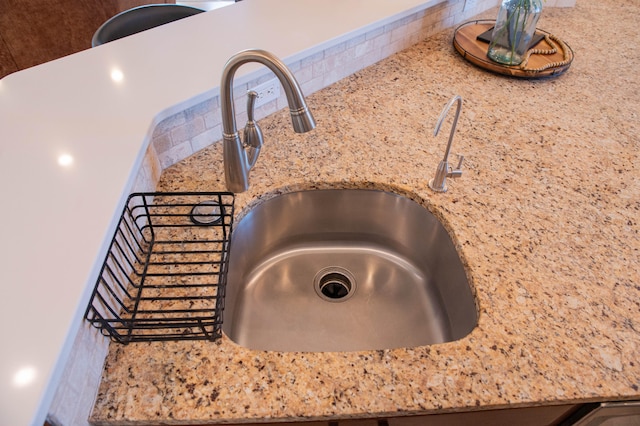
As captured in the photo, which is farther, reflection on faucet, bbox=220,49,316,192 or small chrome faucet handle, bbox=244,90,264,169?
small chrome faucet handle, bbox=244,90,264,169

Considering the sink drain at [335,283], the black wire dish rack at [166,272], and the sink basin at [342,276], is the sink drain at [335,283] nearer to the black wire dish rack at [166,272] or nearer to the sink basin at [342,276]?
the sink basin at [342,276]

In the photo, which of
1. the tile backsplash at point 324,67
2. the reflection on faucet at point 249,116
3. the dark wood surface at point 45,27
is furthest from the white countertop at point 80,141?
the dark wood surface at point 45,27

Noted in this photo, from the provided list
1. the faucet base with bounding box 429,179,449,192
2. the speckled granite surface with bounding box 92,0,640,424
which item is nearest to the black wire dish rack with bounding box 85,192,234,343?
the speckled granite surface with bounding box 92,0,640,424

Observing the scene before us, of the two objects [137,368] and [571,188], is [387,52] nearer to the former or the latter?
[571,188]

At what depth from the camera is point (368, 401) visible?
0.59 m

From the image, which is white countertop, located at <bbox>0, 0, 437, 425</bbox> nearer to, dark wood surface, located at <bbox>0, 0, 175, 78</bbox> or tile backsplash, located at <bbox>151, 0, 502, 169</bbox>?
tile backsplash, located at <bbox>151, 0, 502, 169</bbox>

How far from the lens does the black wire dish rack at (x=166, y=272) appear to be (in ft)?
2.11

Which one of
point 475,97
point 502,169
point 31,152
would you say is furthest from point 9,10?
point 502,169

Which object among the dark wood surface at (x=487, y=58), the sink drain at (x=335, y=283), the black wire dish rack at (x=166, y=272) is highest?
the dark wood surface at (x=487, y=58)

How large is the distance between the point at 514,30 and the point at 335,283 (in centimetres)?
107

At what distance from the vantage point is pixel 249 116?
0.78 metres

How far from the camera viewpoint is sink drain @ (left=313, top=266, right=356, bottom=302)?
1055mm

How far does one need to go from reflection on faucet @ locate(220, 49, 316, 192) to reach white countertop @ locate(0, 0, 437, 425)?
0.58 ft

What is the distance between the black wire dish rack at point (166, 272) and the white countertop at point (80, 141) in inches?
2.5
